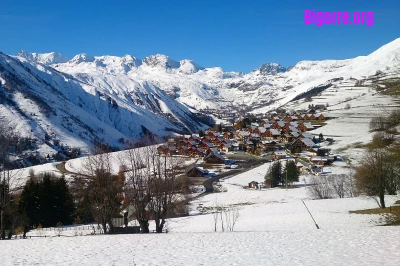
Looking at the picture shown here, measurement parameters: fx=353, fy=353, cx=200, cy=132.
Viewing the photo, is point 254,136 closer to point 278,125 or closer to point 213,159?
point 278,125

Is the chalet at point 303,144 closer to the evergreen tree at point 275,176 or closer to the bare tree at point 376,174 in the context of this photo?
the evergreen tree at point 275,176

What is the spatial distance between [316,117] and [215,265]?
12223cm

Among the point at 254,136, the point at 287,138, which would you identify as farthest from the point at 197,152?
the point at 287,138

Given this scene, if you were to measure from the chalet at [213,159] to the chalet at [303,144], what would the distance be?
61.2ft

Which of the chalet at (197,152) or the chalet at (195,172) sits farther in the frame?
the chalet at (197,152)

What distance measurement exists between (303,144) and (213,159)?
22.6 meters

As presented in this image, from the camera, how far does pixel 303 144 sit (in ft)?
282

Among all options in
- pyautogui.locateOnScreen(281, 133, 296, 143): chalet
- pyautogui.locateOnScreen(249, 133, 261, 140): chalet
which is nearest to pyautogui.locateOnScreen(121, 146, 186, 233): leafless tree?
pyautogui.locateOnScreen(281, 133, 296, 143): chalet

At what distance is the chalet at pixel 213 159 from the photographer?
81188 mm

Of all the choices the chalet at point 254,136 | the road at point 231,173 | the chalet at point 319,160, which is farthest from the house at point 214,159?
the chalet at point 254,136

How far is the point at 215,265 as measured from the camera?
11.7 m

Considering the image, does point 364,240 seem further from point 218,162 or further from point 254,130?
point 254,130


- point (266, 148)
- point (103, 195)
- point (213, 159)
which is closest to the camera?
point (103, 195)

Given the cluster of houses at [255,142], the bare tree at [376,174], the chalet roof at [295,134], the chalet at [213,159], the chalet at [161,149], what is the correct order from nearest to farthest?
the chalet at [161,149] < the bare tree at [376,174] < the chalet at [213,159] < the cluster of houses at [255,142] < the chalet roof at [295,134]
